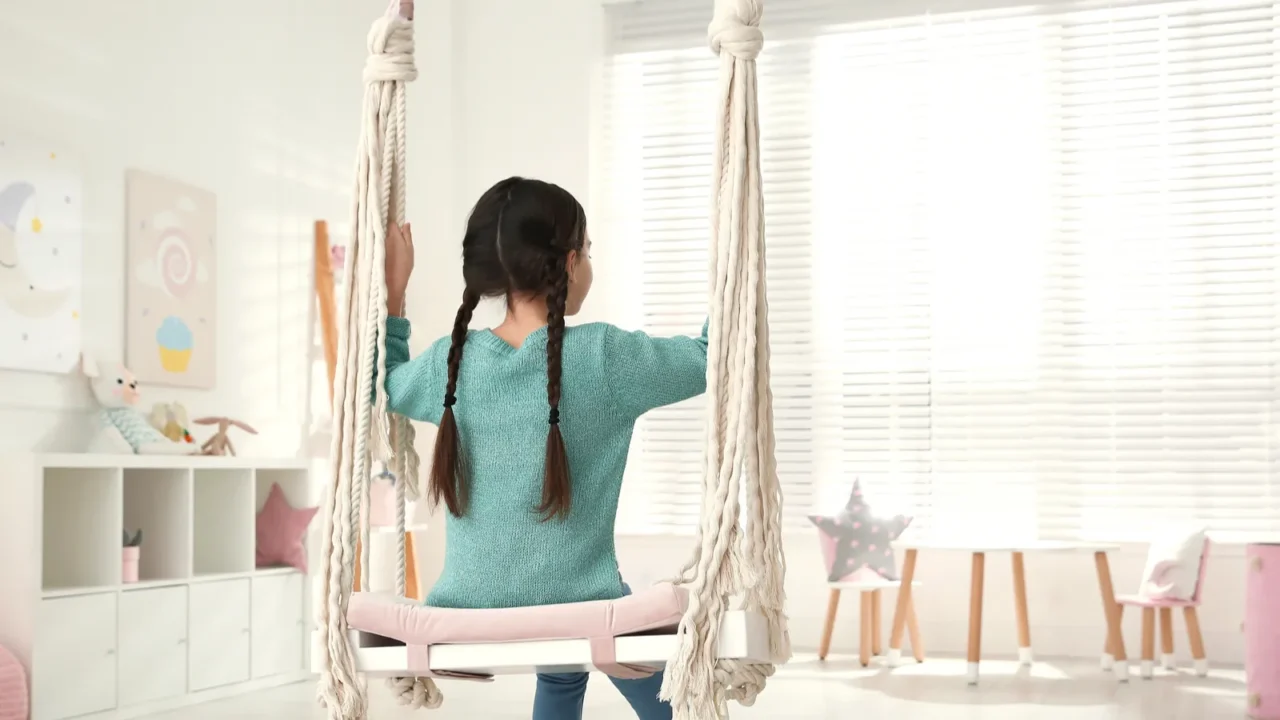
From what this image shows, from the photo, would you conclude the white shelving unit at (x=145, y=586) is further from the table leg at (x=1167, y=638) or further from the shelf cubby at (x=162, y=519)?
the table leg at (x=1167, y=638)

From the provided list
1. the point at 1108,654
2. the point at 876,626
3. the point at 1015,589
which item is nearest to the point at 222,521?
the point at 876,626

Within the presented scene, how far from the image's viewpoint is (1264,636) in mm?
3645

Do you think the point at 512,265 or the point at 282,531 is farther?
the point at 282,531

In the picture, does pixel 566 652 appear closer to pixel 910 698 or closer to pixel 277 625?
pixel 910 698

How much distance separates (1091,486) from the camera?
506 centimetres

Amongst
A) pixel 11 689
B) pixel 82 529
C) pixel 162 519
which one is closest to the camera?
pixel 11 689

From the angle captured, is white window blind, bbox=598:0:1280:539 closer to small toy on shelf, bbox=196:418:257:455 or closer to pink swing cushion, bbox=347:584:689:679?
small toy on shelf, bbox=196:418:257:455

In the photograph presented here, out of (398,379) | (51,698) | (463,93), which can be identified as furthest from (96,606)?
(463,93)

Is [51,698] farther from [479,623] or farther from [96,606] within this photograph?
[479,623]

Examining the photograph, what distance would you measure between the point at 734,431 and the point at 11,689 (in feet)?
8.52

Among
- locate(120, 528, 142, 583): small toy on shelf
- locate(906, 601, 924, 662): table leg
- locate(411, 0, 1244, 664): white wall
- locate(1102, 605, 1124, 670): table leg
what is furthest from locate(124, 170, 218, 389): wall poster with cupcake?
locate(1102, 605, 1124, 670): table leg

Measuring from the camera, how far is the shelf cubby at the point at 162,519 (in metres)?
4.04

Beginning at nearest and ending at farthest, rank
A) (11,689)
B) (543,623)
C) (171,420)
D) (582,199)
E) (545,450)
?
(543,623), (545,450), (11,689), (171,420), (582,199)

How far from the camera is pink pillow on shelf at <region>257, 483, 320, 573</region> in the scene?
4523mm
